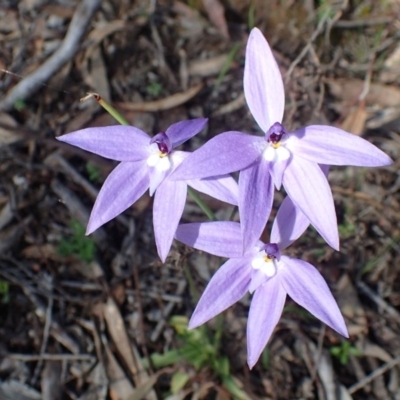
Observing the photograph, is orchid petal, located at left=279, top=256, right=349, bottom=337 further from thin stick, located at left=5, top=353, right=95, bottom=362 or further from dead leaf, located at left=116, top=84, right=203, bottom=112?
dead leaf, located at left=116, top=84, right=203, bottom=112

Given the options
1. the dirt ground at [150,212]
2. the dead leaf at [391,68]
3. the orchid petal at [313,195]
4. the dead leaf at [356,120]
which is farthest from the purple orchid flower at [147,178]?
the dead leaf at [391,68]

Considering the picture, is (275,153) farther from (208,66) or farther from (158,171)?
(208,66)

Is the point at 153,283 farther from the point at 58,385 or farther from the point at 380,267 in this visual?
the point at 380,267

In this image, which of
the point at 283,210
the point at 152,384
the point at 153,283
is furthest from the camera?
the point at 153,283

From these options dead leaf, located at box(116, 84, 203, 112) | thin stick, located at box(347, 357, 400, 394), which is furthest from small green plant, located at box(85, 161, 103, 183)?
thin stick, located at box(347, 357, 400, 394)

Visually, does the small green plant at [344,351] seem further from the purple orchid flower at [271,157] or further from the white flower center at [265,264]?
the purple orchid flower at [271,157]

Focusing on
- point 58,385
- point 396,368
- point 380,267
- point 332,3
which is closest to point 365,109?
point 332,3
